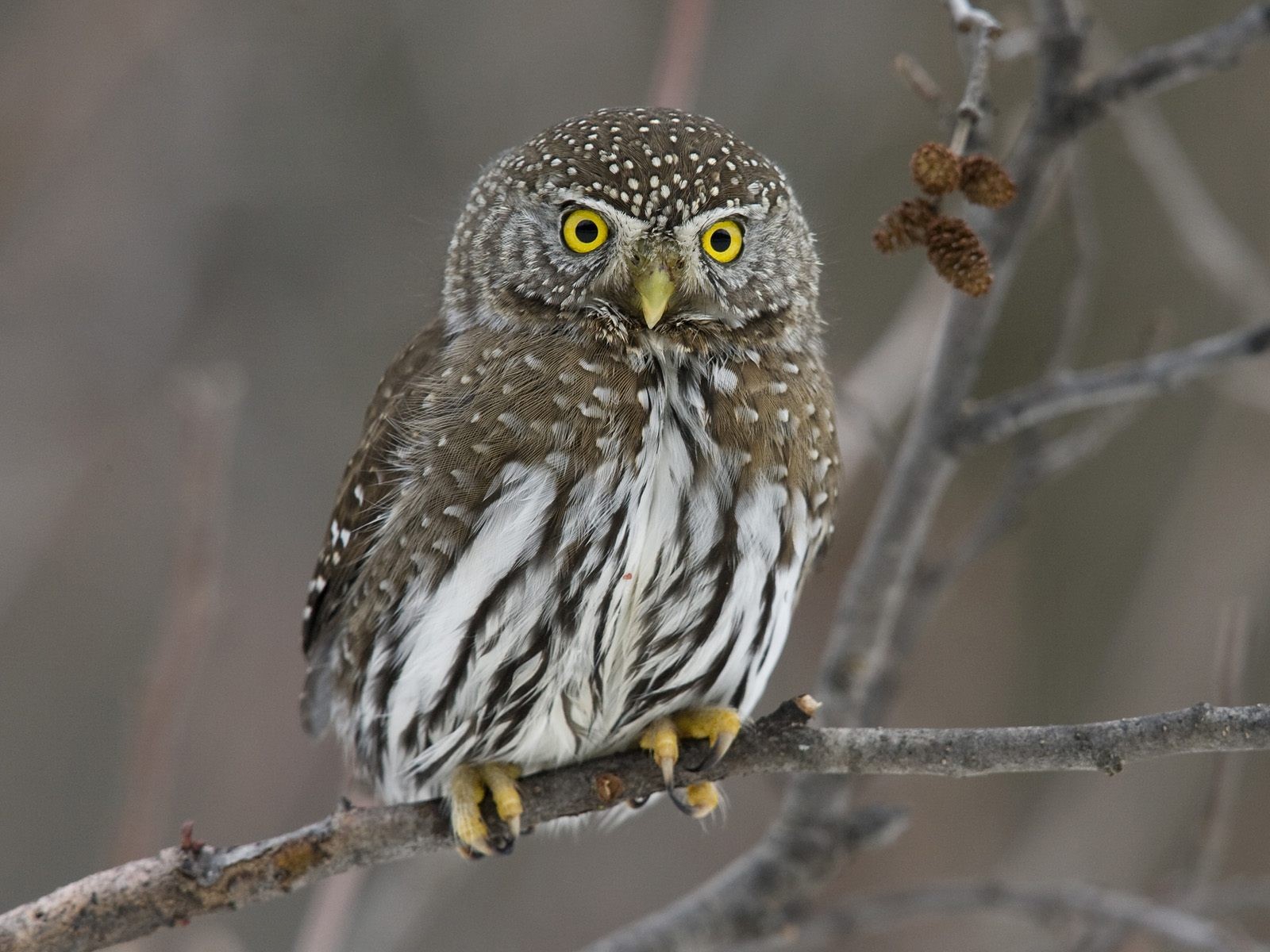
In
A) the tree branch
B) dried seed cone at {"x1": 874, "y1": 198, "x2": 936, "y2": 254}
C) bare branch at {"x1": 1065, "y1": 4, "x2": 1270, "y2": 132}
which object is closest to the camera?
the tree branch

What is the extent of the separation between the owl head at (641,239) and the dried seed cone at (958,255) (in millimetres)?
643

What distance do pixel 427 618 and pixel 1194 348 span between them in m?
1.67

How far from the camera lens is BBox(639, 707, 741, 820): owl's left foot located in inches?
119

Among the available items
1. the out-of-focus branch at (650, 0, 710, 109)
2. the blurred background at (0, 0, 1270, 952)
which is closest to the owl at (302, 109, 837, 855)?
the out-of-focus branch at (650, 0, 710, 109)

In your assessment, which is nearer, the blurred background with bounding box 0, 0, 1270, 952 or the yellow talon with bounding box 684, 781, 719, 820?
the yellow talon with bounding box 684, 781, 719, 820

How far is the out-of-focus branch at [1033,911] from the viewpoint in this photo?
305cm

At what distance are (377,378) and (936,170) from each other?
455 centimetres

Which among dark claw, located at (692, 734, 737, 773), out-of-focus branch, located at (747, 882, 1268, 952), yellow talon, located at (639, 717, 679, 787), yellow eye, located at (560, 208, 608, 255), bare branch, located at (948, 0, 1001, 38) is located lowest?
out-of-focus branch, located at (747, 882, 1268, 952)

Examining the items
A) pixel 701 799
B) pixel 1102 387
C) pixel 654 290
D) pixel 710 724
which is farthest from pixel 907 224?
pixel 701 799

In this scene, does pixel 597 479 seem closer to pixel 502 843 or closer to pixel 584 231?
pixel 584 231

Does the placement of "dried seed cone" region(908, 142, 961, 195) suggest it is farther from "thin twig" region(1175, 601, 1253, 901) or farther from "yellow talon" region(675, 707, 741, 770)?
"yellow talon" region(675, 707, 741, 770)

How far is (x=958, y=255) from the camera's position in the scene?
2395 millimetres

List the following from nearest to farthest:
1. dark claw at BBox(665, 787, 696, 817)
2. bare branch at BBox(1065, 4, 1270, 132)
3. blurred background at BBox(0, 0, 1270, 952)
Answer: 1. bare branch at BBox(1065, 4, 1270, 132)
2. dark claw at BBox(665, 787, 696, 817)
3. blurred background at BBox(0, 0, 1270, 952)

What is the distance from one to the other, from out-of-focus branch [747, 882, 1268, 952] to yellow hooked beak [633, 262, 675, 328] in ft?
4.96
